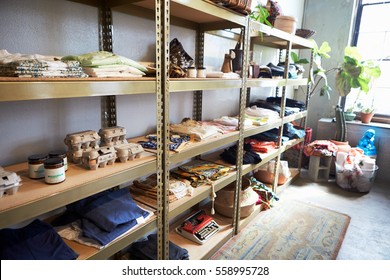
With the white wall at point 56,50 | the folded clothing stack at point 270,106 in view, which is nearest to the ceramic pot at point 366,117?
the folded clothing stack at point 270,106

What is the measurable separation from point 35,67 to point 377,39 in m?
4.62

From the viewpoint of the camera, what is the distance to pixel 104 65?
1.17 metres

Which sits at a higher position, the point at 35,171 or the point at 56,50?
the point at 56,50

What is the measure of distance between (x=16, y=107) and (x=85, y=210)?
0.58 m

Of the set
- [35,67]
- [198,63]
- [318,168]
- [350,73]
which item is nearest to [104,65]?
[35,67]

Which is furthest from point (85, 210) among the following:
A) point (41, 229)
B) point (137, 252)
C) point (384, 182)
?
point (384, 182)

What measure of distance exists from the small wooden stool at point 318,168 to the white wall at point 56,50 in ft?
8.78

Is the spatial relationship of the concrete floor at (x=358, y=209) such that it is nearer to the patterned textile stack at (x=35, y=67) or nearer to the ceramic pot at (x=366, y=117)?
the ceramic pot at (x=366, y=117)

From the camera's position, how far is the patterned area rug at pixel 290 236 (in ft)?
6.75

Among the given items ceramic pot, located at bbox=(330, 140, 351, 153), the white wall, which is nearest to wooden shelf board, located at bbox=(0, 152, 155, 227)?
the white wall

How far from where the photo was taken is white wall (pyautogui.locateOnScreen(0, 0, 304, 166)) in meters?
1.18

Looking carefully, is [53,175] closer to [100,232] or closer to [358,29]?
[100,232]

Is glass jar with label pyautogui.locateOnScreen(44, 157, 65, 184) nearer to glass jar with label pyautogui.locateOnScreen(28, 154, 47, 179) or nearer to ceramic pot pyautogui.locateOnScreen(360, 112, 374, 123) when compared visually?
glass jar with label pyautogui.locateOnScreen(28, 154, 47, 179)

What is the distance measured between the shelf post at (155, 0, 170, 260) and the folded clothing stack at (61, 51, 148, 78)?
0.14m
